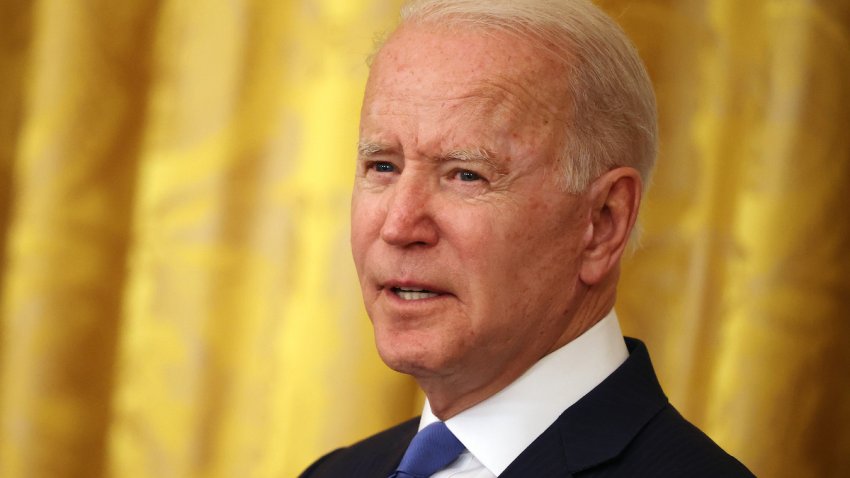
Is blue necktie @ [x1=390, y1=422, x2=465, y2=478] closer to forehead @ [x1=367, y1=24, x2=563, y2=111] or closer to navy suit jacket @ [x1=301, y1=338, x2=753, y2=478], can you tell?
navy suit jacket @ [x1=301, y1=338, x2=753, y2=478]

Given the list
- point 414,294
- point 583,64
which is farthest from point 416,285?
point 583,64

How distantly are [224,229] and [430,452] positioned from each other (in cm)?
98

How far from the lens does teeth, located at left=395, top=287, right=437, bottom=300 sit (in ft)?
4.85

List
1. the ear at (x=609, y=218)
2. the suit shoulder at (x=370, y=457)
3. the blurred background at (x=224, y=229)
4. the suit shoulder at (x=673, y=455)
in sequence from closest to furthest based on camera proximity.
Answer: the suit shoulder at (x=673, y=455), the ear at (x=609, y=218), the suit shoulder at (x=370, y=457), the blurred background at (x=224, y=229)

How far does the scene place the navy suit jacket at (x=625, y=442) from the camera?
1420 millimetres

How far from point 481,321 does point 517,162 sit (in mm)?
202

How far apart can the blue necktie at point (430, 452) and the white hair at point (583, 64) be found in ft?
1.17

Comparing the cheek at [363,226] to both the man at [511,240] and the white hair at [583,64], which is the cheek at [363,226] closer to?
the man at [511,240]

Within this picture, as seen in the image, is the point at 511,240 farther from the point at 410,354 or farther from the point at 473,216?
the point at 410,354

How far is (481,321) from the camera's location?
1.46 metres

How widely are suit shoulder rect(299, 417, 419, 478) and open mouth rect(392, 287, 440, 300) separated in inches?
13.9

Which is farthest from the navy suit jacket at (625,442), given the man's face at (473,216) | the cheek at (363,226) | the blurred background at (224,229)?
Answer: the blurred background at (224,229)

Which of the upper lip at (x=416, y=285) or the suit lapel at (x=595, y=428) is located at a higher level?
the upper lip at (x=416, y=285)

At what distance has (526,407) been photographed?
149 centimetres
